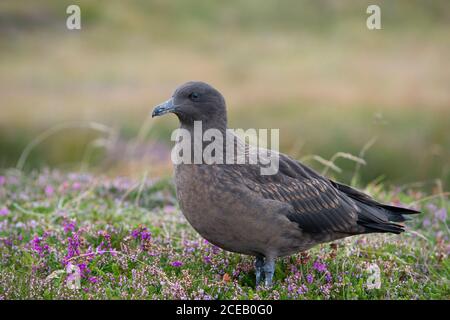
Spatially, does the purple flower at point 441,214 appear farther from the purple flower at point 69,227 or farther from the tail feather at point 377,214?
the purple flower at point 69,227

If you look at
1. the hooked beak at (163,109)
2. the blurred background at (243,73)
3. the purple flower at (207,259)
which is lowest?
the purple flower at (207,259)

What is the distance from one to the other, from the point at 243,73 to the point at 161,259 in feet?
56.9

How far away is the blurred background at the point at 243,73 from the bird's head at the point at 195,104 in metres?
8.51

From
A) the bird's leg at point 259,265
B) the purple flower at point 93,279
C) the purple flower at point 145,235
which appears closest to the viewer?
the purple flower at point 93,279

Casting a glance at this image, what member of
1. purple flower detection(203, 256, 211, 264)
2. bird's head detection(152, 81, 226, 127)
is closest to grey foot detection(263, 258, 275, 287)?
purple flower detection(203, 256, 211, 264)

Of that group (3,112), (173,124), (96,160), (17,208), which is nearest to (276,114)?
(173,124)

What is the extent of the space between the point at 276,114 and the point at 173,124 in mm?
3529

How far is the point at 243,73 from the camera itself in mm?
23219

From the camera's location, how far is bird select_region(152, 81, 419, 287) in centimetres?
563

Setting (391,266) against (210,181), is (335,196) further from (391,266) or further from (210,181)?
(210,181)

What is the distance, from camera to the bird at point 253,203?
222 inches

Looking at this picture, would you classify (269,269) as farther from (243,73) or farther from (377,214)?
(243,73)

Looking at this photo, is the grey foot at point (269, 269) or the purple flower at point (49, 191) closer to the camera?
the grey foot at point (269, 269)

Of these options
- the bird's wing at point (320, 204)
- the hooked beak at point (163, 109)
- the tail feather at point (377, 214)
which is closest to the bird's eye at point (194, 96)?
the hooked beak at point (163, 109)
